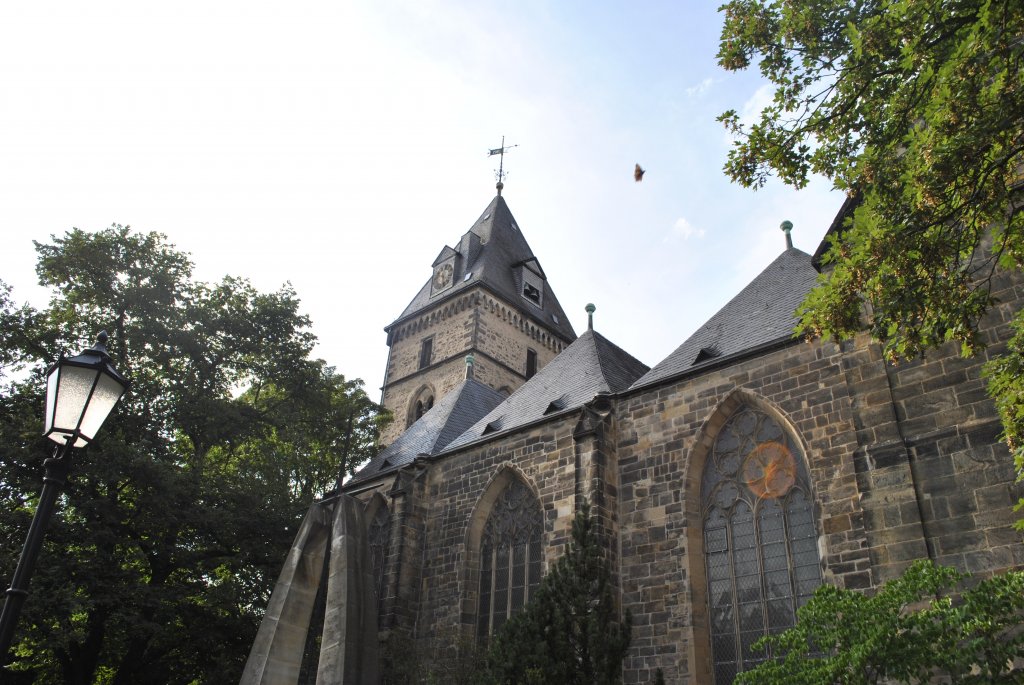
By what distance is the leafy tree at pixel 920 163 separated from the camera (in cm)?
585

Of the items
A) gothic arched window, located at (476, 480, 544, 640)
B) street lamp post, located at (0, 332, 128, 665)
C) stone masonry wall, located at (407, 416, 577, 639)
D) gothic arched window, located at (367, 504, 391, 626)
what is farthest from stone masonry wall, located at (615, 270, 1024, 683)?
street lamp post, located at (0, 332, 128, 665)

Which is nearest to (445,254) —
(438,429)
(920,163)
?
(438,429)

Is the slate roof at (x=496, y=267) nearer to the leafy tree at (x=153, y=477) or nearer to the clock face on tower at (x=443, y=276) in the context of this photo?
the clock face on tower at (x=443, y=276)

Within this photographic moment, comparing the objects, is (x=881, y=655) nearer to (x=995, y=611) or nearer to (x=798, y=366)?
(x=995, y=611)

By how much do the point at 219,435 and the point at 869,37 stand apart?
1571cm

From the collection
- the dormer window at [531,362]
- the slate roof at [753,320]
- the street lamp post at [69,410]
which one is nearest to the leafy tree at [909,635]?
Result: the street lamp post at [69,410]

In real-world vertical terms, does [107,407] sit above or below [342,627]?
above

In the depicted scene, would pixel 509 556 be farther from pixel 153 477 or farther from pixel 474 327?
pixel 474 327

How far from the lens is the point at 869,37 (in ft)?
22.4

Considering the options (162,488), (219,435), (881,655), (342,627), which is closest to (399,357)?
(219,435)

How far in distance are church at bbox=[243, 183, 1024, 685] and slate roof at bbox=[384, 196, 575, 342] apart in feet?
46.5

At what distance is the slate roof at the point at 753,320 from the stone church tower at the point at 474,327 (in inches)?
548

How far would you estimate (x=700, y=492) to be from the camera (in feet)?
39.4

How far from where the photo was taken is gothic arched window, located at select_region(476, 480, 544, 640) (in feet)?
45.0
